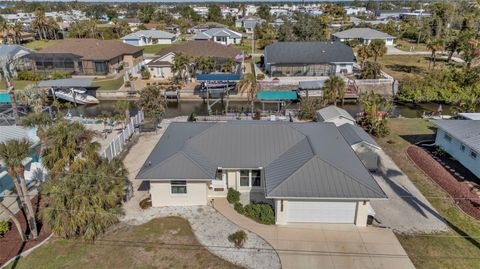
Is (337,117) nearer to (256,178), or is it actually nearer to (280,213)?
(256,178)

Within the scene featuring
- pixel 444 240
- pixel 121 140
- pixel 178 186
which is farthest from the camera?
pixel 121 140

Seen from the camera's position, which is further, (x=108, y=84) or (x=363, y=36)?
(x=363, y=36)

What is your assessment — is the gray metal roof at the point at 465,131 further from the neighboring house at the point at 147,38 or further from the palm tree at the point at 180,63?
the neighboring house at the point at 147,38

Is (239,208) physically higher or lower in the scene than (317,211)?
lower

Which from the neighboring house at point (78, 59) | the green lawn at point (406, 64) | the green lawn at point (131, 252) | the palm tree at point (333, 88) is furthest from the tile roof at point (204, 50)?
the green lawn at point (131, 252)

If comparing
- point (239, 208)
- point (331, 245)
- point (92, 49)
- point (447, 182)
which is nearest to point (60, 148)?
point (239, 208)

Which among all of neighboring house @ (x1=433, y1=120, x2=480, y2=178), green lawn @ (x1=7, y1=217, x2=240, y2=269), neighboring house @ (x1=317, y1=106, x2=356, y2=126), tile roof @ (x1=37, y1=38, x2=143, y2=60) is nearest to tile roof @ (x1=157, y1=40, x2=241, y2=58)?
tile roof @ (x1=37, y1=38, x2=143, y2=60)
